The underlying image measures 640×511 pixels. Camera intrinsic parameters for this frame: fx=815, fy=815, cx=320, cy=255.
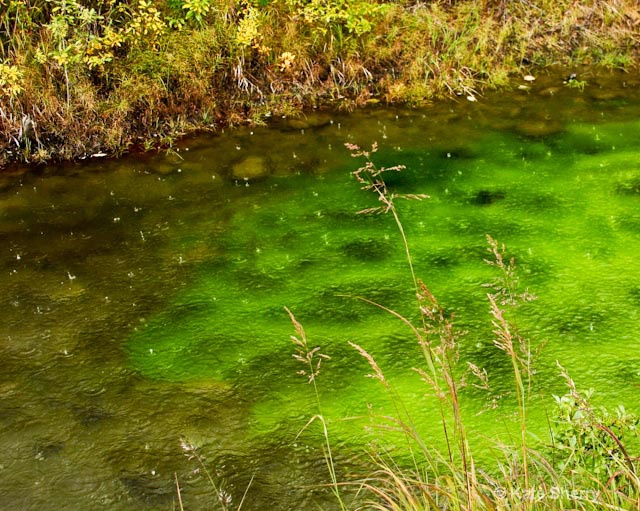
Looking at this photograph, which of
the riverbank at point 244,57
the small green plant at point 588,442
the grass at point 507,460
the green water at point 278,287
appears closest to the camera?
the grass at point 507,460

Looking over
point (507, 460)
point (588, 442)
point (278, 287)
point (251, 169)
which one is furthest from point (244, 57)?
point (507, 460)

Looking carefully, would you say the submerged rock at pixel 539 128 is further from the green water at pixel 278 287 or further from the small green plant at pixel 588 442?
the small green plant at pixel 588 442

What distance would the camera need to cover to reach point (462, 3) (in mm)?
6754

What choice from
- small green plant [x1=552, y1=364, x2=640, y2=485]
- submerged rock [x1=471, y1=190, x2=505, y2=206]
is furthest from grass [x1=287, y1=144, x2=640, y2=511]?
Result: submerged rock [x1=471, y1=190, x2=505, y2=206]

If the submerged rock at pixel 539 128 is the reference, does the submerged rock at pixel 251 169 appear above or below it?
below

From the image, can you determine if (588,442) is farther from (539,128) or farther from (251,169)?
(539,128)

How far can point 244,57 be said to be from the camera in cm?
606

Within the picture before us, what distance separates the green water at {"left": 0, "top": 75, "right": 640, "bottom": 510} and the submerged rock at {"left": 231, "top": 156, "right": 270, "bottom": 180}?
2 centimetres

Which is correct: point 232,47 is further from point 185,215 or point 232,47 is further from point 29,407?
point 29,407

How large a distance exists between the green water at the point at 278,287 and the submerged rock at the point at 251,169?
16 mm

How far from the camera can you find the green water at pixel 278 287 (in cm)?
305

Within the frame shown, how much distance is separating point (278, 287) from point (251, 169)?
4.79 feet

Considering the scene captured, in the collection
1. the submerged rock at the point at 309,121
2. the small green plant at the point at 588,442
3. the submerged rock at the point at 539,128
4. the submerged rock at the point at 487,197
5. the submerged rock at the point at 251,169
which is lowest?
the submerged rock at the point at 251,169

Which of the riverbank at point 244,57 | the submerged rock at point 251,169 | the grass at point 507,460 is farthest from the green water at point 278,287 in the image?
the riverbank at point 244,57
